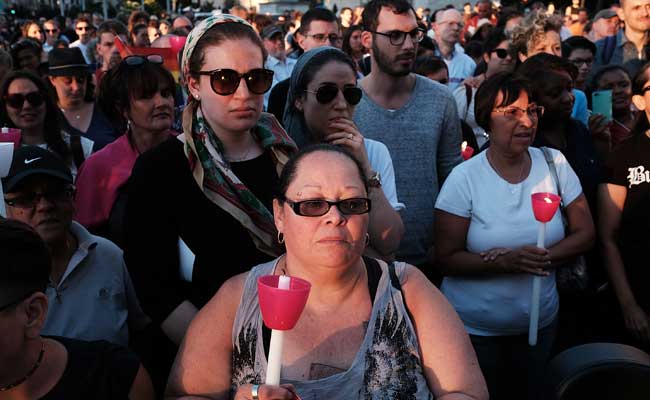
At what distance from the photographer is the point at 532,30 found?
5.82m

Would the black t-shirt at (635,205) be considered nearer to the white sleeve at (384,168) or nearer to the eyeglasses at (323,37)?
the white sleeve at (384,168)

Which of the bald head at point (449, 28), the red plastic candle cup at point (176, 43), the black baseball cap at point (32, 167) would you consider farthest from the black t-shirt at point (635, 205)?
the bald head at point (449, 28)

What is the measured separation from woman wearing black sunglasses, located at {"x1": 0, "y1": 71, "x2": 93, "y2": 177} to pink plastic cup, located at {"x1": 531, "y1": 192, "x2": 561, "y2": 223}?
2.80 m

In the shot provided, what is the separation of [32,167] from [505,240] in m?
2.21

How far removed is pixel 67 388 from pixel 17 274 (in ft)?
1.30

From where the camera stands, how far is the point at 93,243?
3.10 m

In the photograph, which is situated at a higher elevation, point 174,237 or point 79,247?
point 174,237

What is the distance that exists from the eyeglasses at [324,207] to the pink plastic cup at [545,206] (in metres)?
1.22

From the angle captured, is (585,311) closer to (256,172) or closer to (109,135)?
(256,172)

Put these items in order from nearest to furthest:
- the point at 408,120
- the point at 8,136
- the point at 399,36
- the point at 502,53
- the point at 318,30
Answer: the point at 8,136, the point at 408,120, the point at 399,36, the point at 502,53, the point at 318,30

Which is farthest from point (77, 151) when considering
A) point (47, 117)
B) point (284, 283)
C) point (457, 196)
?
point (284, 283)

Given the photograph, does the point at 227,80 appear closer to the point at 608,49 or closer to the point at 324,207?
the point at 324,207

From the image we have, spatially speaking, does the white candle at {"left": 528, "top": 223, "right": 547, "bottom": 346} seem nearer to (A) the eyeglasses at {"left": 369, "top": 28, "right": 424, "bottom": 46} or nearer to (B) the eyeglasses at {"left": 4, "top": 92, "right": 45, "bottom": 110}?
(A) the eyeglasses at {"left": 369, "top": 28, "right": 424, "bottom": 46}

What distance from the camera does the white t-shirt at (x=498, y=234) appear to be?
11.7 feet
